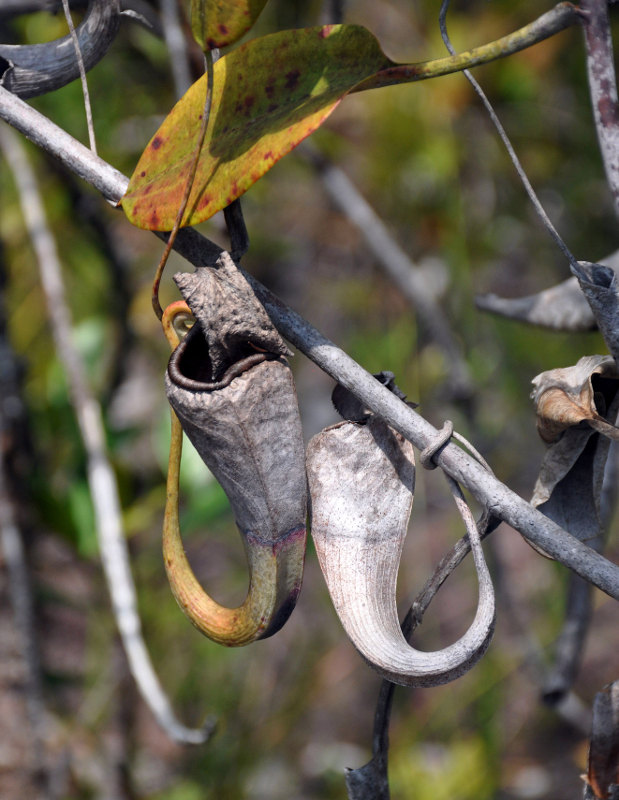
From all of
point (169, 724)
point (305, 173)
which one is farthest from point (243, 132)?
point (305, 173)

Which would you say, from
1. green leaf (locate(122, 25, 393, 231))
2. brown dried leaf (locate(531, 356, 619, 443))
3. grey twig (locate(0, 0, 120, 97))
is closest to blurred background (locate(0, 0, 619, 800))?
grey twig (locate(0, 0, 120, 97))

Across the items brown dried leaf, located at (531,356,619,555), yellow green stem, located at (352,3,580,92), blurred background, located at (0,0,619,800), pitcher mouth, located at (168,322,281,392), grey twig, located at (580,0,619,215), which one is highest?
yellow green stem, located at (352,3,580,92)

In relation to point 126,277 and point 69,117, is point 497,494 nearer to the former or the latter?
point 126,277

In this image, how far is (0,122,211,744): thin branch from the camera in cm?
68

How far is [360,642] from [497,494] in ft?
0.30

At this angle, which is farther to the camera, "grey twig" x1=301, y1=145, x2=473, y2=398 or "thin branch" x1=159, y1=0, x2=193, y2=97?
"grey twig" x1=301, y1=145, x2=473, y2=398

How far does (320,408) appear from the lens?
1.91m

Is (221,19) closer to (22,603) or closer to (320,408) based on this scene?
(22,603)

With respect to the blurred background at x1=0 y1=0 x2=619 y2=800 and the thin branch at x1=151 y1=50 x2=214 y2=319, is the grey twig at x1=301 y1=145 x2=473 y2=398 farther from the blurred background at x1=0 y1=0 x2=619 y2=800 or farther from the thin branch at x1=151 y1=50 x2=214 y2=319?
the thin branch at x1=151 y1=50 x2=214 y2=319

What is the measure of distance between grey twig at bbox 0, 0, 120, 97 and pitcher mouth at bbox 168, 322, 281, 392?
189mm

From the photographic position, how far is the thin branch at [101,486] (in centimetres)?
68

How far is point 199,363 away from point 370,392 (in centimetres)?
9

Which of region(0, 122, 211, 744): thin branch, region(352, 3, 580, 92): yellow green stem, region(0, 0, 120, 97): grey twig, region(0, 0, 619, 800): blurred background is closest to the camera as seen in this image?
region(352, 3, 580, 92): yellow green stem

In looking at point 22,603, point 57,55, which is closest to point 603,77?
point 57,55
